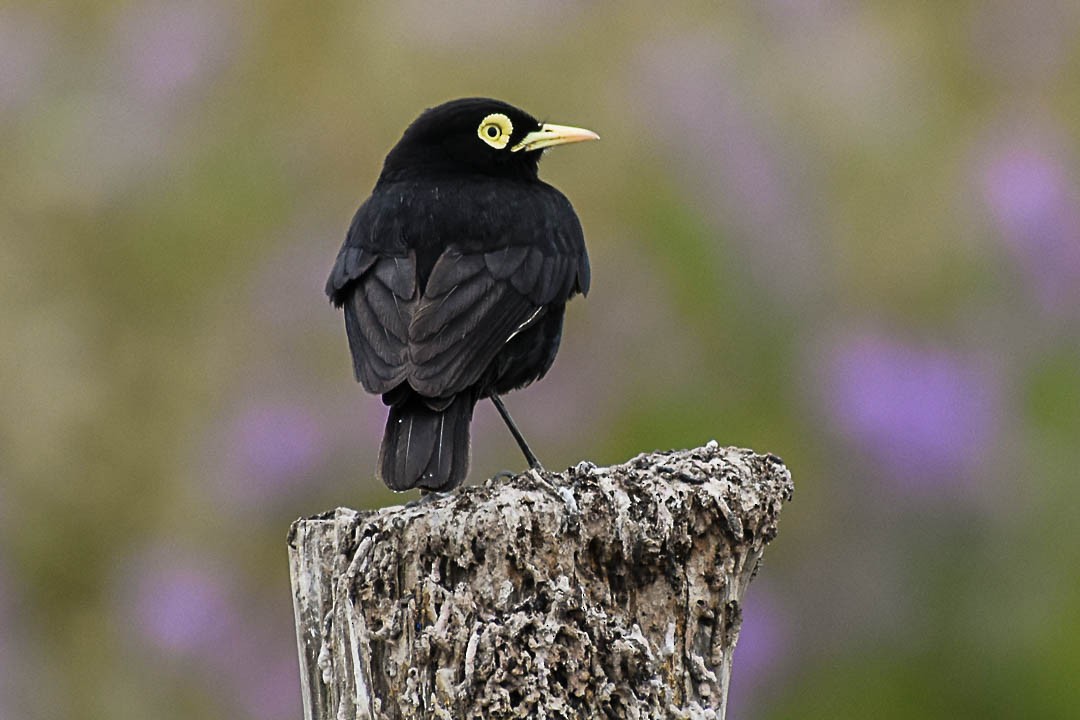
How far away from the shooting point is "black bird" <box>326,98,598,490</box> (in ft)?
12.8

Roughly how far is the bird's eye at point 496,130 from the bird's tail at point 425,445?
1.07 meters

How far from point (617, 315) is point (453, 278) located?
248 cm

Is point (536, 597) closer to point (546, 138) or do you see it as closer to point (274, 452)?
point (546, 138)

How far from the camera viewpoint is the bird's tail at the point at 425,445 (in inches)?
150

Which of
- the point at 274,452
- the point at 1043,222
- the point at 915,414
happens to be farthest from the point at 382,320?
the point at 1043,222

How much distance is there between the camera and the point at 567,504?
123 inches

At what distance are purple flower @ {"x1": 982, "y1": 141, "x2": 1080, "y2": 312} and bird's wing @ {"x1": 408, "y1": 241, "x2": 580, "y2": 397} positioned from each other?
2370 mm

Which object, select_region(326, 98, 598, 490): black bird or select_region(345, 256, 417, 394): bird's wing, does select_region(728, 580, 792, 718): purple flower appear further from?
select_region(345, 256, 417, 394): bird's wing

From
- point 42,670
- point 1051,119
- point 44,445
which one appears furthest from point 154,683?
point 1051,119

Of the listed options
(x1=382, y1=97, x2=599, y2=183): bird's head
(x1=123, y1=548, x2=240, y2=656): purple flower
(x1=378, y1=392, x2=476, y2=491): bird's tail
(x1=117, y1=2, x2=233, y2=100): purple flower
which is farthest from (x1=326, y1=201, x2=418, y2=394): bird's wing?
(x1=117, y1=2, x2=233, y2=100): purple flower

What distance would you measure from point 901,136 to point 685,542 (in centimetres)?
473

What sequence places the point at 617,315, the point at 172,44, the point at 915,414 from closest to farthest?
1. the point at 915,414
2. the point at 617,315
3. the point at 172,44

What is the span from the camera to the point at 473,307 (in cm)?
408

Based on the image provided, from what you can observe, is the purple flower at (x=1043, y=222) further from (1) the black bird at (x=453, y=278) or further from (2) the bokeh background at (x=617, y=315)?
(1) the black bird at (x=453, y=278)
